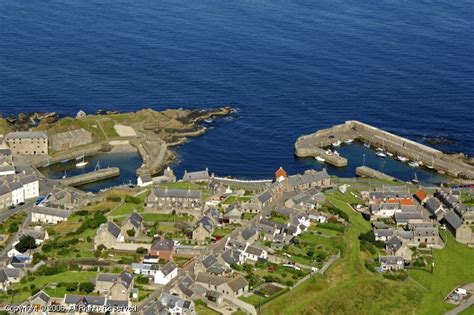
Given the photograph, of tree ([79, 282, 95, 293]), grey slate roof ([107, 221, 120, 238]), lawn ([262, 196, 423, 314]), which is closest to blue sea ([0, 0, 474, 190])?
grey slate roof ([107, 221, 120, 238])

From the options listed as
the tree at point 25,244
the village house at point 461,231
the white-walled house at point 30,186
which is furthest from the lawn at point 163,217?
the village house at point 461,231

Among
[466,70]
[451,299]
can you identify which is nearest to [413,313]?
[451,299]

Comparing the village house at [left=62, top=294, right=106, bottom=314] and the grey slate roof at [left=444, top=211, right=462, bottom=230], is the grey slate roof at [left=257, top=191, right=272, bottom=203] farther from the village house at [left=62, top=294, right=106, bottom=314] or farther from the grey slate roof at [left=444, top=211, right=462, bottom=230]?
the village house at [left=62, top=294, right=106, bottom=314]

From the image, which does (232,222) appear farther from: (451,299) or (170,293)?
(451,299)

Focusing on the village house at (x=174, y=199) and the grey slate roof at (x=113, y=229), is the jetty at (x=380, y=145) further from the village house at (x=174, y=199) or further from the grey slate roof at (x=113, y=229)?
the grey slate roof at (x=113, y=229)

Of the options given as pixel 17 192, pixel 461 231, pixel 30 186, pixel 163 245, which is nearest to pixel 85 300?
pixel 163 245

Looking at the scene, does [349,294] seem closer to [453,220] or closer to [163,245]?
[163,245]

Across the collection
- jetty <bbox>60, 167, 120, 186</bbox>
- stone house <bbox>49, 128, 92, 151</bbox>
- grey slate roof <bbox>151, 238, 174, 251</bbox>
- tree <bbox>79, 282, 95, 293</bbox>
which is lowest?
jetty <bbox>60, 167, 120, 186</bbox>
